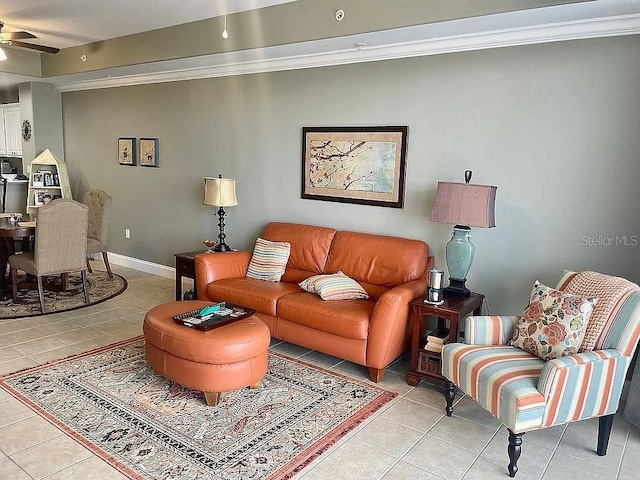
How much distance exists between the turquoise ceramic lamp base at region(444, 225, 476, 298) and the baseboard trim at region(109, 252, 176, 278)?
3579 millimetres

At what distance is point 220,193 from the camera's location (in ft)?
15.2

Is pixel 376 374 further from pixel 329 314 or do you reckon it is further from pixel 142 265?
pixel 142 265

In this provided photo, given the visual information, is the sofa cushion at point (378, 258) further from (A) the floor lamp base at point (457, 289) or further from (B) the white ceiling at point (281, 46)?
(B) the white ceiling at point (281, 46)

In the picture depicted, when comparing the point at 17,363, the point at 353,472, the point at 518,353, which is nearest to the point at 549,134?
the point at 518,353

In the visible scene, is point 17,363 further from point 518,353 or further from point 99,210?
point 518,353

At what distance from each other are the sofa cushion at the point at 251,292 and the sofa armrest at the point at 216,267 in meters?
0.06

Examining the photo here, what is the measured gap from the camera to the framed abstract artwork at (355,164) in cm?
402

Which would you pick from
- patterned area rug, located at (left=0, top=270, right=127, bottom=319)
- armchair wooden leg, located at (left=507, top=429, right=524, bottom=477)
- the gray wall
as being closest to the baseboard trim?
patterned area rug, located at (left=0, top=270, right=127, bottom=319)

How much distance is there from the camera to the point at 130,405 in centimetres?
291

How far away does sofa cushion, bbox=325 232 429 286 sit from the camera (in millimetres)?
3754

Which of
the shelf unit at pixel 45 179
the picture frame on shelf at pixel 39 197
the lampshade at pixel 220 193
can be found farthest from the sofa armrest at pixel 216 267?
the picture frame on shelf at pixel 39 197

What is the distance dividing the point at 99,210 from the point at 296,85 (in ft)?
8.94

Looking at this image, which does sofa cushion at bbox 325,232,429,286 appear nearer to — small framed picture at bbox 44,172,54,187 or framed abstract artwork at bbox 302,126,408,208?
framed abstract artwork at bbox 302,126,408,208

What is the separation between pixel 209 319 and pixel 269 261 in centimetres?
126
